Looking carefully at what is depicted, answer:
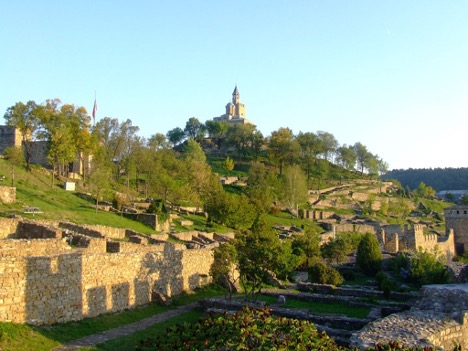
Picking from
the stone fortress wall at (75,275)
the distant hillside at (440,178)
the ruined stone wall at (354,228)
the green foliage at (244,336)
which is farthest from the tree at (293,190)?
the distant hillside at (440,178)

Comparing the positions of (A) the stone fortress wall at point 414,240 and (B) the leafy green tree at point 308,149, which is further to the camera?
(B) the leafy green tree at point 308,149

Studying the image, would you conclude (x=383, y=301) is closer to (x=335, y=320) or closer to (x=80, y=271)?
(x=335, y=320)

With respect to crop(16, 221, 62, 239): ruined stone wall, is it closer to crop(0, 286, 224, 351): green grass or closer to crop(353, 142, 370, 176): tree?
crop(0, 286, 224, 351): green grass

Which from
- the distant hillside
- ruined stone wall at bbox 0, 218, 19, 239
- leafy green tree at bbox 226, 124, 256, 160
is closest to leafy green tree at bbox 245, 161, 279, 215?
leafy green tree at bbox 226, 124, 256, 160

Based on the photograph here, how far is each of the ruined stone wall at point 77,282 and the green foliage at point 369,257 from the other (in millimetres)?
20336

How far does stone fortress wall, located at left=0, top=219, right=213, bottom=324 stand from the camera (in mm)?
13945

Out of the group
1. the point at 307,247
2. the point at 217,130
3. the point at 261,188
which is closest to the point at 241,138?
the point at 217,130

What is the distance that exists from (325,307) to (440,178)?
591ft

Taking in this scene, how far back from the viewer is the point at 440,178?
186m

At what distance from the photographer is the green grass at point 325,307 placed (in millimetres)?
21067

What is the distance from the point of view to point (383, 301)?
78.1 feet

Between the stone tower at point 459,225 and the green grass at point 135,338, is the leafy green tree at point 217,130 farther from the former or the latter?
the green grass at point 135,338

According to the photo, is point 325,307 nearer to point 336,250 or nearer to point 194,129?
point 336,250

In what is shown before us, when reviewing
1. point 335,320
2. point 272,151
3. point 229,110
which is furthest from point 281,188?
point 229,110
